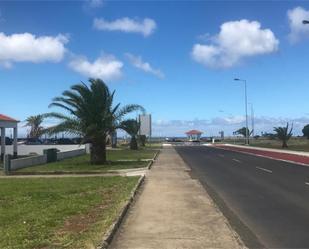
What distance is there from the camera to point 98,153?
114ft

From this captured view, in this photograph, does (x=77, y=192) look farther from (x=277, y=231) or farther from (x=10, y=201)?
(x=277, y=231)

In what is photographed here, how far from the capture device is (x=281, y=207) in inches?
574

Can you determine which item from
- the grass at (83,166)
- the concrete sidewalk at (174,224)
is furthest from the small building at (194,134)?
the concrete sidewalk at (174,224)

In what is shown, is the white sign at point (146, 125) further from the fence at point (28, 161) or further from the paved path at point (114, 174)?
the paved path at point (114, 174)

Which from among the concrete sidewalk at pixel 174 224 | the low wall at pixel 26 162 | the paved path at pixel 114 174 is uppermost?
the low wall at pixel 26 162

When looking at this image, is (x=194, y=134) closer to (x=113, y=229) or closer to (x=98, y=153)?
(x=98, y=153)

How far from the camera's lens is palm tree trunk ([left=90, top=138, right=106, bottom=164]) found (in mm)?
34603

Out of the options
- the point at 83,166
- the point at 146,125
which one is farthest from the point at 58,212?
the point at 146,125

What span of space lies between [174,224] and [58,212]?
2.96 m

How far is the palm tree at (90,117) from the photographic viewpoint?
114 ft

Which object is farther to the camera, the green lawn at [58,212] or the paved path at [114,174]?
the paved path at [114,174]

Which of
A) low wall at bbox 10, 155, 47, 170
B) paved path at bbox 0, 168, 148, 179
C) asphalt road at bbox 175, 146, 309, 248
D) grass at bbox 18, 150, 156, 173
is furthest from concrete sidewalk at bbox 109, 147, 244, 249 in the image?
low wall at bbox 10, 155, 47, 170

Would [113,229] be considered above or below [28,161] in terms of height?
below

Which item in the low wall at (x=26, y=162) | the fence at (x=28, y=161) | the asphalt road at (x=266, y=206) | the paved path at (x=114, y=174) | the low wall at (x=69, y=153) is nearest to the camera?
the asphalt road at (x=266, y=206)
